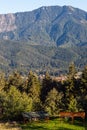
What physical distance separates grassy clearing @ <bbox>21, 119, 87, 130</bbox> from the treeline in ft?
40.2

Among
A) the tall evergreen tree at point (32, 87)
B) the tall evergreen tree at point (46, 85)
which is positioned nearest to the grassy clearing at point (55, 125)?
the tall evergreen tree at point (32, 87)

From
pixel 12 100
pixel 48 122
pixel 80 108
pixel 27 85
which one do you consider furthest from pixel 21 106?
pixel 27 85

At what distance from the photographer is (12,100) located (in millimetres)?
70438

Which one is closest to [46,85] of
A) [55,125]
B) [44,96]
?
[44,96]

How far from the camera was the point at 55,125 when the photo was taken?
50.5m

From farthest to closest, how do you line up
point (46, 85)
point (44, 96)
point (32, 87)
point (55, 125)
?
point (46, 85)
point (44, 96)
point (32, 87)
point (55, 125)

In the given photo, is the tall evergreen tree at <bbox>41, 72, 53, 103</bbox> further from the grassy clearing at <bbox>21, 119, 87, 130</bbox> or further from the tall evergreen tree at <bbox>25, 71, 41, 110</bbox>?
the grassy clearing at <bbox>21, 119, 87, 130</bbox>

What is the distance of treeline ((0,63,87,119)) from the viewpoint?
2695 inches

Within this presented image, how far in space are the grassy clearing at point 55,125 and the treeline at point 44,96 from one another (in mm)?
12250

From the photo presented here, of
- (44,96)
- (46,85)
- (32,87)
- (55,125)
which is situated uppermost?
(55,125)

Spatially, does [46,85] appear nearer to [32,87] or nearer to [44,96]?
[44,96]

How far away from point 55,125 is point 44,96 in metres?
51.3

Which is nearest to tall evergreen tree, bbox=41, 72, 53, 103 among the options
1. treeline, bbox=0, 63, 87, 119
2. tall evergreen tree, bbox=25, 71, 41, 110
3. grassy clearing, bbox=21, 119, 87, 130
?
treeline, bbox=0, 63, 87, 119

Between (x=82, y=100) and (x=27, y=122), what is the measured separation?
76.0ft
